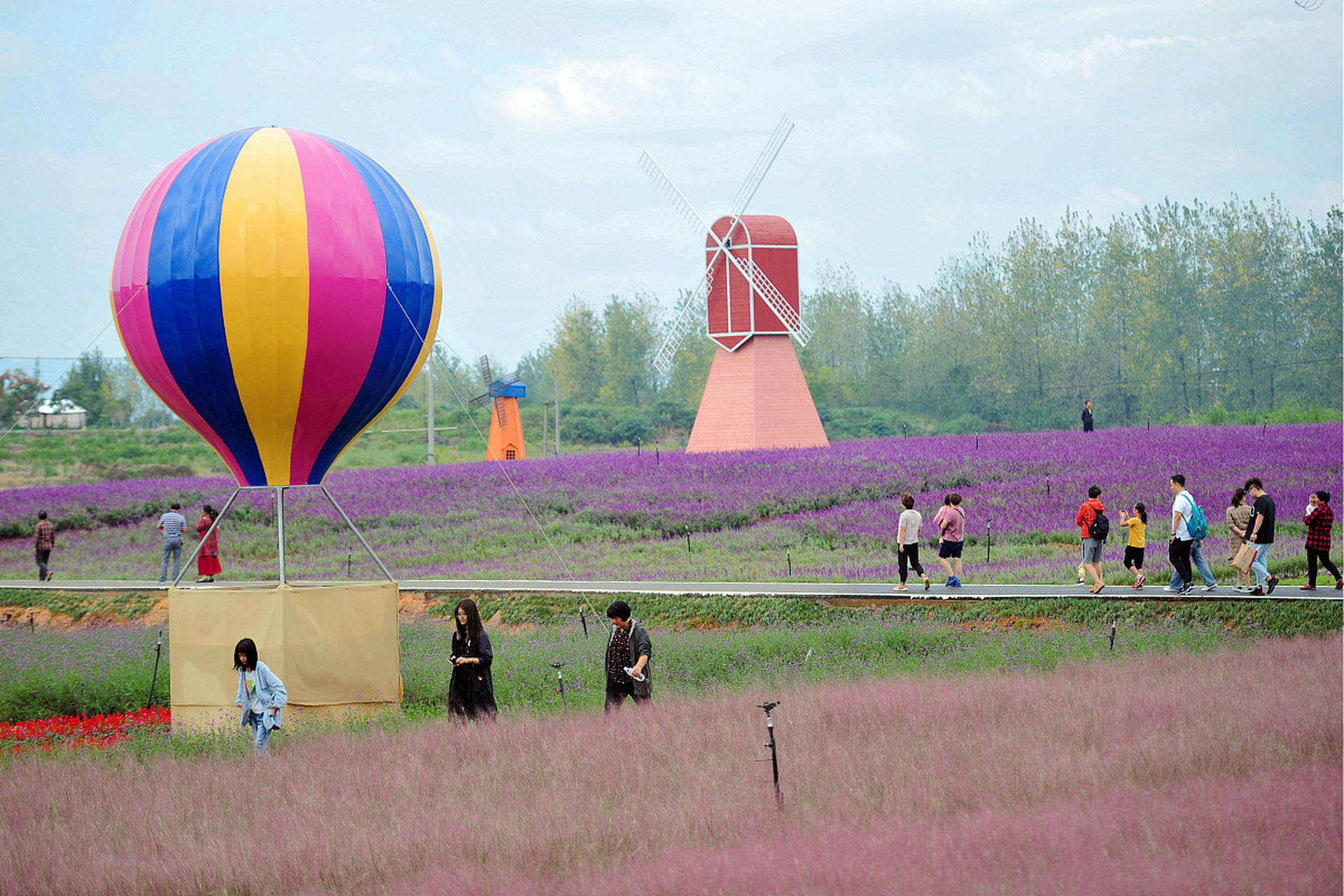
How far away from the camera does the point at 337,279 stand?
12.3 m

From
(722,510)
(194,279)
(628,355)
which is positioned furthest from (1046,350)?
(194,279)

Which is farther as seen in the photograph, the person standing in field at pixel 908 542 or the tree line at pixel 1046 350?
the tree line at pixel 1046 350

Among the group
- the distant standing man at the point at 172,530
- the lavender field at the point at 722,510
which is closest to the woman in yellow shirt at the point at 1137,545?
the lavender field at the point at 722,510

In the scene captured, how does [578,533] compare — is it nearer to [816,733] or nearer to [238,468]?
[238,468]

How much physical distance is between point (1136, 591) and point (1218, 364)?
203 feet

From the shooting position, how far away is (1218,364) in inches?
2874

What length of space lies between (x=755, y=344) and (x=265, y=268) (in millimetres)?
29819

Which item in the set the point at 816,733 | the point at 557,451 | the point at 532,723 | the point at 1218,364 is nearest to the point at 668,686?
the point at 532,723

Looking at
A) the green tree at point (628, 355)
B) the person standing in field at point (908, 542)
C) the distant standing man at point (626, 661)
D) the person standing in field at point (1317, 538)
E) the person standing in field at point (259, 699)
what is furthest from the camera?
the green tree at point (628, 355)

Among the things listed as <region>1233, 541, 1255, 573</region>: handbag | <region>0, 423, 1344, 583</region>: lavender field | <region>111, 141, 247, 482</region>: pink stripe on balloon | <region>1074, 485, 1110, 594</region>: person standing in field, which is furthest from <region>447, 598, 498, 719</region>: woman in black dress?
<region>1233, 541, 1255, 573</region>: handbag

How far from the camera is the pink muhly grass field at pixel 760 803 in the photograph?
6223 millimetres

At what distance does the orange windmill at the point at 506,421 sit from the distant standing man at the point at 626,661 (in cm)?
4365

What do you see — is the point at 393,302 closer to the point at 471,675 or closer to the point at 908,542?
the point at 471,675

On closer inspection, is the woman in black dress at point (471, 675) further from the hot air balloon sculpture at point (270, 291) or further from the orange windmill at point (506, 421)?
the orange windmill at point (506, 421)
